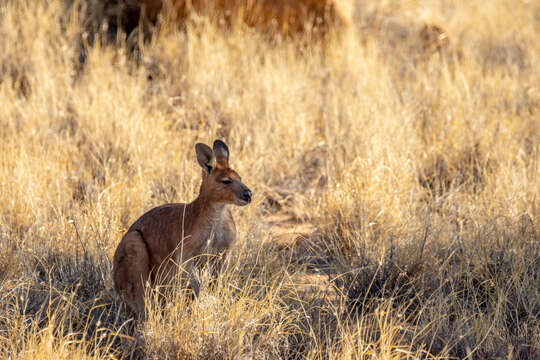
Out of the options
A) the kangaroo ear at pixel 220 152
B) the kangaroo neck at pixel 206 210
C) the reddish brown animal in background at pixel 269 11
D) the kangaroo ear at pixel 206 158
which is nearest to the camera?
the kangaroo neck at pixel 206 210

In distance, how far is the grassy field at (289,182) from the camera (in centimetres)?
377

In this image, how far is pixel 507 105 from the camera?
7.65 meters

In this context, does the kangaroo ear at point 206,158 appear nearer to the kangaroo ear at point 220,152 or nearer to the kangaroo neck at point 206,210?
the kangaroo ear at point 220,152

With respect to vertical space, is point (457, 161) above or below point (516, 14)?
below

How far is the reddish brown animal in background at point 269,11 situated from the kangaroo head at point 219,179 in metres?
5.09

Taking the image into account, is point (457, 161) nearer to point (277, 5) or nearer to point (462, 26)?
point (277, 5)

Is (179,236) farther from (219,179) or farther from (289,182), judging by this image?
(289,182)

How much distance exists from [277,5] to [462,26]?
3585 millimetres

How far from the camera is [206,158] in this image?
166 inches

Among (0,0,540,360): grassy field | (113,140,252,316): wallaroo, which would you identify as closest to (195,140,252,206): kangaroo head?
(113,140,252,316): wallaroo

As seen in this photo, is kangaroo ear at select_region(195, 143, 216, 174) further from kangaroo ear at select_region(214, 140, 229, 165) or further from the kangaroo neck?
the kangaroo neck

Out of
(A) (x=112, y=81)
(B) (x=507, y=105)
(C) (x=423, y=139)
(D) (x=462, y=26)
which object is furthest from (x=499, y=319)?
(D) (x=462, y=26)

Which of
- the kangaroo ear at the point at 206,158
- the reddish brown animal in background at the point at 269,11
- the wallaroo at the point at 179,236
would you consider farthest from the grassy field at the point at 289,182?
the kangaroo ear at the point at 206,158

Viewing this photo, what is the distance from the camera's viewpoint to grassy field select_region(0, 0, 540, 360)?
3773 millimetres
